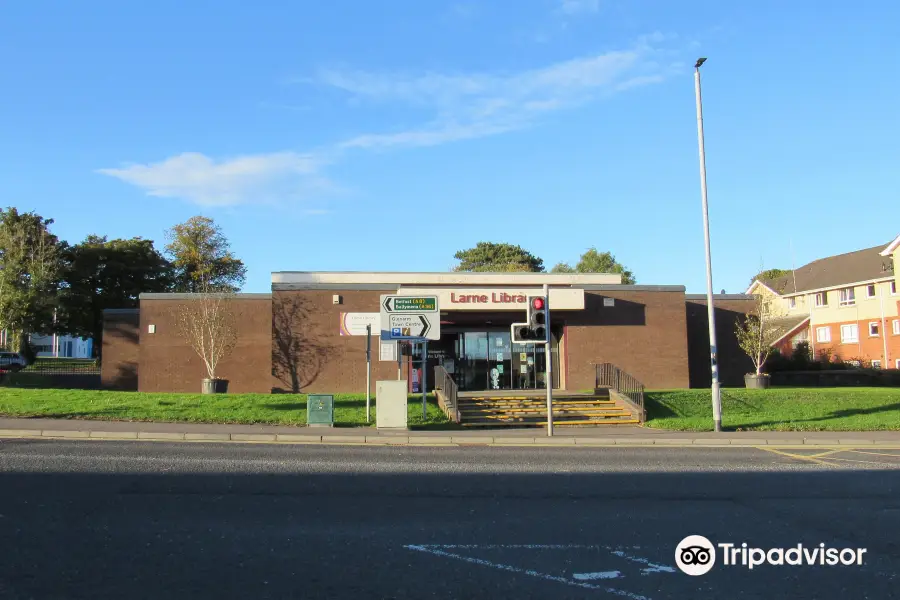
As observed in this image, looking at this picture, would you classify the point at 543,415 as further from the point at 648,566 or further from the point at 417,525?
the point at 648,566

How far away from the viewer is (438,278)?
31469 mm

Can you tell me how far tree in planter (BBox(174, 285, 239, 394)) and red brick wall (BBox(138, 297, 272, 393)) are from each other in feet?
0.90

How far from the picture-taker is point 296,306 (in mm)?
27438

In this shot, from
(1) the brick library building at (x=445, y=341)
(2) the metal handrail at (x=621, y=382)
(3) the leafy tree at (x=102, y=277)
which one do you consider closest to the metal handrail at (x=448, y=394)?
(1) the brick library building at (x=445, y=341)

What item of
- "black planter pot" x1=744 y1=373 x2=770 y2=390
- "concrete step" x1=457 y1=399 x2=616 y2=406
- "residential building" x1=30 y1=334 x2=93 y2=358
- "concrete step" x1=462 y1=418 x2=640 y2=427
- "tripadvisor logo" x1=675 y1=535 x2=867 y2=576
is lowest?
"tripadvisor logo" x1=675 y1=535 x2=867 y2=576

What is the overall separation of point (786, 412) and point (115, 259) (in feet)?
157

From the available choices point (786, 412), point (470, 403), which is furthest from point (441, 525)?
point (786, 412)

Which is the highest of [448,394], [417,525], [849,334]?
[849,334]

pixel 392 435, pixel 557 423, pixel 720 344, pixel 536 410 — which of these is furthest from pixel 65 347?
pixel 392 435

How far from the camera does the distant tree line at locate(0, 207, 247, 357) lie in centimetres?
3528

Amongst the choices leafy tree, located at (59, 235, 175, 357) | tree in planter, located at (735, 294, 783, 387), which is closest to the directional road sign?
tree in planter, located at (735, 294, 783, 387)

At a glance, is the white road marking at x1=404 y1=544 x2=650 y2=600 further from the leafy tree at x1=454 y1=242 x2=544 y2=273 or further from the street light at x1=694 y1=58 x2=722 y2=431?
the leafy tree at x1=454 y1=242 x2=544 y2=273

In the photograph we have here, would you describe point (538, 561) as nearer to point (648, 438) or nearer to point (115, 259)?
point (648, 438)

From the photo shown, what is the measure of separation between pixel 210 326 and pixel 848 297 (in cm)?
4590
